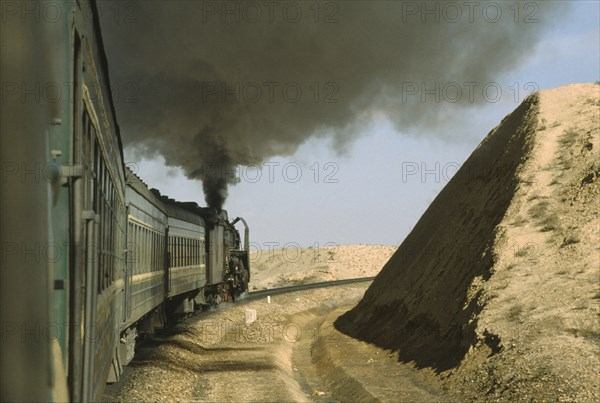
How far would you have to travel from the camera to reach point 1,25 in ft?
15.4

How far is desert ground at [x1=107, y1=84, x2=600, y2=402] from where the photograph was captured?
14.3 m

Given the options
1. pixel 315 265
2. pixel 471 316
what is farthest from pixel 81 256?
pixel 315 265

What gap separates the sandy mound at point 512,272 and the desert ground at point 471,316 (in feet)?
0.15

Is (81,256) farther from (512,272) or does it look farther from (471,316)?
(512,272)

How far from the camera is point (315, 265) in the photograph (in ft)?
301

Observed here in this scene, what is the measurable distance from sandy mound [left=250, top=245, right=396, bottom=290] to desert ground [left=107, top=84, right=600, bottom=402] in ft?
128

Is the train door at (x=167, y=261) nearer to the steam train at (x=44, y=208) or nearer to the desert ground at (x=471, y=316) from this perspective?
the desert ground at (x=471, y=316)

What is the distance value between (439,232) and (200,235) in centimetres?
825

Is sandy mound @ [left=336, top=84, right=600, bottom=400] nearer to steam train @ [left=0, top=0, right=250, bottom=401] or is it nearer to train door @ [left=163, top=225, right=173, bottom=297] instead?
train door @ [left=163, top=225, right=173, bottom=297]

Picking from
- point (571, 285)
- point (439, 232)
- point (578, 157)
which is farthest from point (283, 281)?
point (571, 285)

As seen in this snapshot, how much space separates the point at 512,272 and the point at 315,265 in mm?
72874

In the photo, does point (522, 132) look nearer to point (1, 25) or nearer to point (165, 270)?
point (165, 270)

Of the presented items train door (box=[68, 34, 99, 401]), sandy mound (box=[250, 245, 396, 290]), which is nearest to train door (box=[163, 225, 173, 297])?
train door (box=[68, 34, 99, 401])

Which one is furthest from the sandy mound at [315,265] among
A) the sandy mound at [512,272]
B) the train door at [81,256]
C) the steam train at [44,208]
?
the steam train at [44,208]
